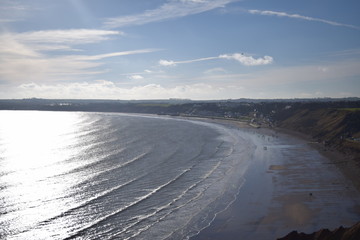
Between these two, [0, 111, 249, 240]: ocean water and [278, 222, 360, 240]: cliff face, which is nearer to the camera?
[278, 222, 360, 240]: cliff face

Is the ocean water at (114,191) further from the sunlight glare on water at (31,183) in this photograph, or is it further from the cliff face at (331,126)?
the cliff face at (331,126)

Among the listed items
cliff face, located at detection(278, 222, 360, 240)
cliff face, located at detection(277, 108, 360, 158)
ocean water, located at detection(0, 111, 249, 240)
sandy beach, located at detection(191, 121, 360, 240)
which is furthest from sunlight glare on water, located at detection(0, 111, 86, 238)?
cliff face, located at detection(277, 108, 360, 158)

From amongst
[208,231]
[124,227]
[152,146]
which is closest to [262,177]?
[208,231]

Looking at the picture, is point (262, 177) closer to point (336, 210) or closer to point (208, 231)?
point (336, 210)

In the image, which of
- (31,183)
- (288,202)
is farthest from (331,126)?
(31,183)

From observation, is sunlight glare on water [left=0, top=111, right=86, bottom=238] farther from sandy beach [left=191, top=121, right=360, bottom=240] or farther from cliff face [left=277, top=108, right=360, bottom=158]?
cliff face [left=277, top=108, right=360, bottom=158]

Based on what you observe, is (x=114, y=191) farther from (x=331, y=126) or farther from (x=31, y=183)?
(x=331, y=126)

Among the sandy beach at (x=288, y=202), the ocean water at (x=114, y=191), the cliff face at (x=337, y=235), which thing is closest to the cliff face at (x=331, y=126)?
the sandy beach at (x=288, y=202)
